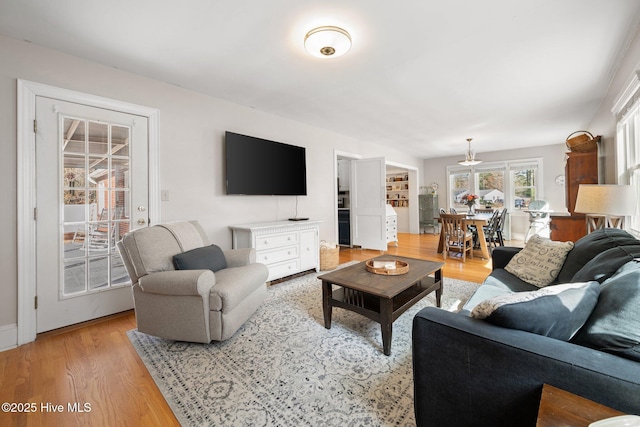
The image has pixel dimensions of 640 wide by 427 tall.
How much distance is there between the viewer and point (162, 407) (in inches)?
55.3

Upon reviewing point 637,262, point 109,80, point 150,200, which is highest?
point 109,80

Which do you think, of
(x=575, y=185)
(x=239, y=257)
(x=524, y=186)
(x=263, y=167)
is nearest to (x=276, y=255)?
(x=239, y=257)

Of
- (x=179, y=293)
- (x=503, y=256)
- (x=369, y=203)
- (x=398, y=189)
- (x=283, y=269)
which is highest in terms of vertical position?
(x=398, y=189)

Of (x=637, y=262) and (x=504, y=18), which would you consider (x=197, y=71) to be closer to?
(x=504, y=18)

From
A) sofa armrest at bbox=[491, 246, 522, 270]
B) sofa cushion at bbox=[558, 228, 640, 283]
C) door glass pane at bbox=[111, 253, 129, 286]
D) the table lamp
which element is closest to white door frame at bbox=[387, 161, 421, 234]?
sofa armrest at bbox=[491, 246, 522, 270]

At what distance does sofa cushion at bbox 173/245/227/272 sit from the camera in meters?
2.11

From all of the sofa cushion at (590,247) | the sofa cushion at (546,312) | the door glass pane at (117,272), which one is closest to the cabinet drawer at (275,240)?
the door glass pane at (117,272)

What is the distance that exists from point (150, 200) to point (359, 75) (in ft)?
8.18

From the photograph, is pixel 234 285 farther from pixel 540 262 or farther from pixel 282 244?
pixel 540 262

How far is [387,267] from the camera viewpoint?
229 centimetres

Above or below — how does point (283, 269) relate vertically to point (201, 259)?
below

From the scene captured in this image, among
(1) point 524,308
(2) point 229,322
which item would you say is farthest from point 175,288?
(1) point 524,308

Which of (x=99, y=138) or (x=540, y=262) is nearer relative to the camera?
(x=540, y=262)

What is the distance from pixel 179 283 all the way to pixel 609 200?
3289mm
